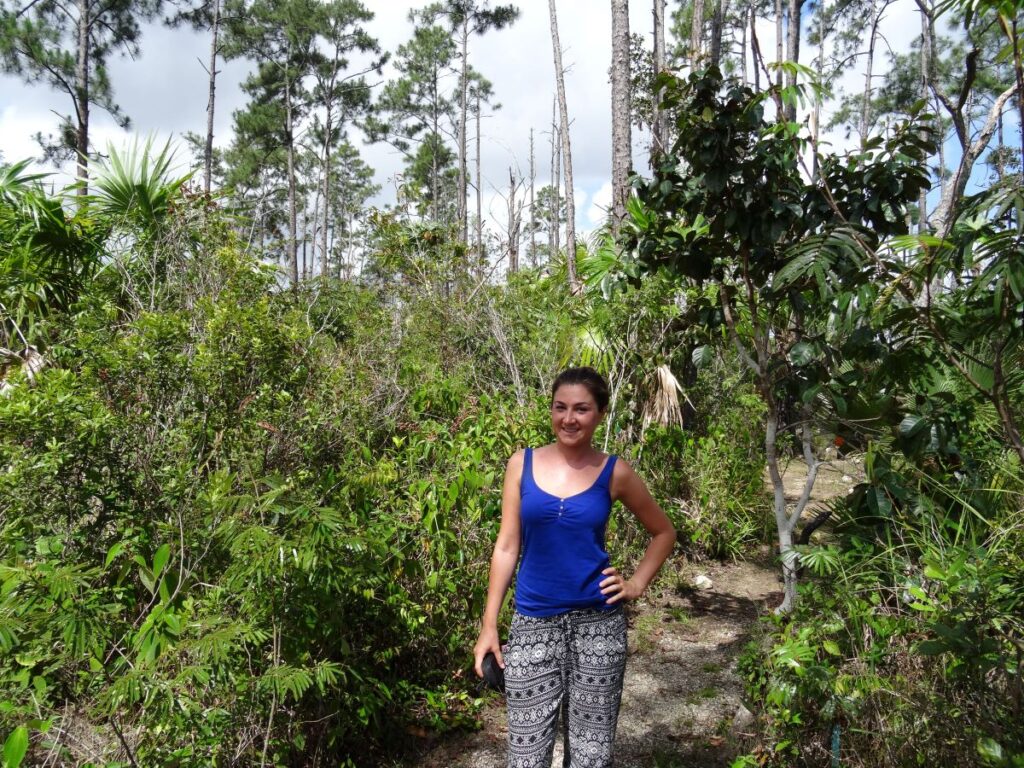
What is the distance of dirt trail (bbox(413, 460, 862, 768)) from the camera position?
3.25 metres

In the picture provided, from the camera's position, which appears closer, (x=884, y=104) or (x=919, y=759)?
(x=919, y=759)

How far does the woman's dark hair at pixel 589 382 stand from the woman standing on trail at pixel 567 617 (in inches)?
0.5

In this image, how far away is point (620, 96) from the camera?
25.9ft

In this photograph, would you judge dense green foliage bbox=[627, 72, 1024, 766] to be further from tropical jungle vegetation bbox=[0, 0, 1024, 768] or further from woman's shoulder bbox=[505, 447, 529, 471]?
woman's shoulder bbox=[505, 447, 529, 471]

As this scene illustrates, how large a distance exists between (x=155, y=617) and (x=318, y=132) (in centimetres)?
2692

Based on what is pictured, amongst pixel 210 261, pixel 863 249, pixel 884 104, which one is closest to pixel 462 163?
pixel 884 104

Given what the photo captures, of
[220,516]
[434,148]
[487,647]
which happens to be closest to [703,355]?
[487,647]

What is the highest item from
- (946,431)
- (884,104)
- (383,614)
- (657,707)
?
(884,104)

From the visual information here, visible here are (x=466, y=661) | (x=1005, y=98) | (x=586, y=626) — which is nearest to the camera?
(x=586, y=626)

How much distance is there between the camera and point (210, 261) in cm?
401

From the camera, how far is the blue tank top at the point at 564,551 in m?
2.08

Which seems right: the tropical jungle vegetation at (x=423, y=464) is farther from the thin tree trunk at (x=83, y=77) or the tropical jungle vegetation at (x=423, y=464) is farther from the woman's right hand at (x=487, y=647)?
the thin tree trunk at (x=83, y=77)

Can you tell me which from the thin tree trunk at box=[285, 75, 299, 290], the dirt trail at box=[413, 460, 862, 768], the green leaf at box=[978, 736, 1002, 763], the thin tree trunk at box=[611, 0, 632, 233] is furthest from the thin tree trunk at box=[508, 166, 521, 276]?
the thin tree trunk at box=[285, 75, 299, 290]

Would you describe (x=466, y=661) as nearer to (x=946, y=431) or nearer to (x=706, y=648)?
(x=706, y=648)
